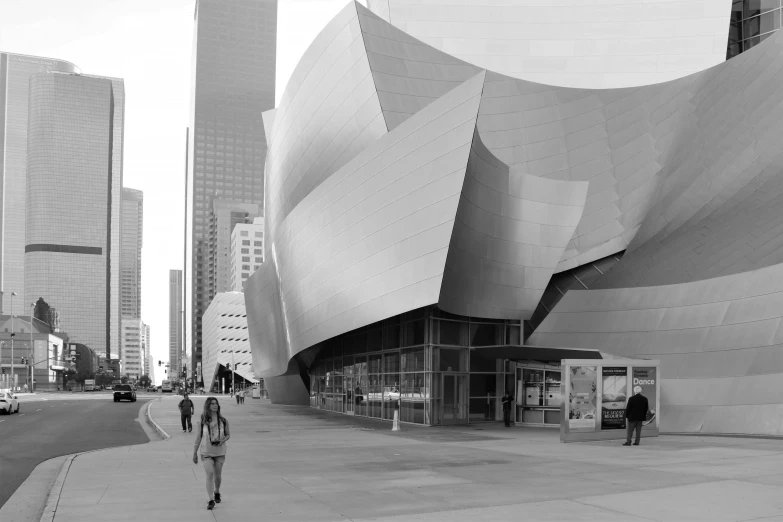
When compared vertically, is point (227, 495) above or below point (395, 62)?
below

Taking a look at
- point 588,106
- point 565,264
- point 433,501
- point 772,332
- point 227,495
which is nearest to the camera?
point 433,501

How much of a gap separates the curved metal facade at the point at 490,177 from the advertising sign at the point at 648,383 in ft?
10.3

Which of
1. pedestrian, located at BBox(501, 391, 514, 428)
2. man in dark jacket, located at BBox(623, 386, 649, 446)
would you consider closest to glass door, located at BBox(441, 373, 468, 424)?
pedestrian, located at BBox(501, 391, 514, 428)

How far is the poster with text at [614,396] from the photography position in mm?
19828

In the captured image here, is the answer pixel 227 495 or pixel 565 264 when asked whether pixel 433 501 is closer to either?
pixel 227 495

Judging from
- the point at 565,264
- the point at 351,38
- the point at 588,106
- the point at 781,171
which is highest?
the point at 351,38

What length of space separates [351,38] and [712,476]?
23.1 metres

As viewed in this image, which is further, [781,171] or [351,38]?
[351,38]

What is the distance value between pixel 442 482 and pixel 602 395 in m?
8.93

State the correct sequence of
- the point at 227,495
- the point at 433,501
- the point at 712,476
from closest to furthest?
the point at 433,501
the point at 227,495
the point at 712,476

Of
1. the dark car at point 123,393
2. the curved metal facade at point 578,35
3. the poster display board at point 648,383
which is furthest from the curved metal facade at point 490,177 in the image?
the dark car at point 123,393

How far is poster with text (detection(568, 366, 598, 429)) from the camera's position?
19.3 metres

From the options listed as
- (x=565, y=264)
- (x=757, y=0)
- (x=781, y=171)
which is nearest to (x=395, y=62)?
(x=565, y=264)

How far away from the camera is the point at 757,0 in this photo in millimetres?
39469
